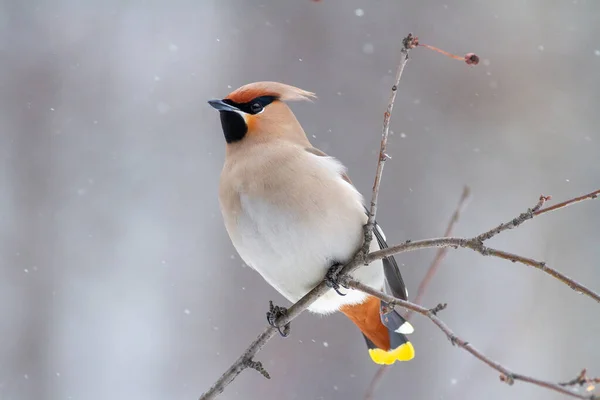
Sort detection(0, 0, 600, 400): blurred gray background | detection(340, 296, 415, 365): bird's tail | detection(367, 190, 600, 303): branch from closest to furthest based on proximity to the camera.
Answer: detection(367, 190, 600, 303): branch → detection(340, 296, 415, 365): bird's tail → detection(0, 0, 600, 400): blurred gray background

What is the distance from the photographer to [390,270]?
3.21m

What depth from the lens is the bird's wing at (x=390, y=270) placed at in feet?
10.2

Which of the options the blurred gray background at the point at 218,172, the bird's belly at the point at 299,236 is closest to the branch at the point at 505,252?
the bird's belly at the point at 299,236

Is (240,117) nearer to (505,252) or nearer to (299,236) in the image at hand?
(299,236)

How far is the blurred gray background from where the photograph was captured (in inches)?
227

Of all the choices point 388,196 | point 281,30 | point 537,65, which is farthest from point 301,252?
point 537,65

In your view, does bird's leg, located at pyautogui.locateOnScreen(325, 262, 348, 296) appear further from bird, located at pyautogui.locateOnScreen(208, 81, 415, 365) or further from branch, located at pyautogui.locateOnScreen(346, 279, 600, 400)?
branch, located at pyautogui.locateOnScreen(346, 279, 600, 400)

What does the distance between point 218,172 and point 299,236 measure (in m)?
4.22

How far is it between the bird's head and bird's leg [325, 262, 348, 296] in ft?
2.07

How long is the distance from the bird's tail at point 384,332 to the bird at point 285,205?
0.06 meters

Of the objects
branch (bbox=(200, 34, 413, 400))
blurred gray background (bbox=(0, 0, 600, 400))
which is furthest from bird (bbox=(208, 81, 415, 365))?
blurred gray background (bbox=(0, 0, 600, 400))

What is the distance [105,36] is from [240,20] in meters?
1.63

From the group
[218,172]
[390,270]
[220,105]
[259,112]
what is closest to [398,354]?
[390,270]

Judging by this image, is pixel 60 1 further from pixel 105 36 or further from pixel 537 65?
pixel 537 65
